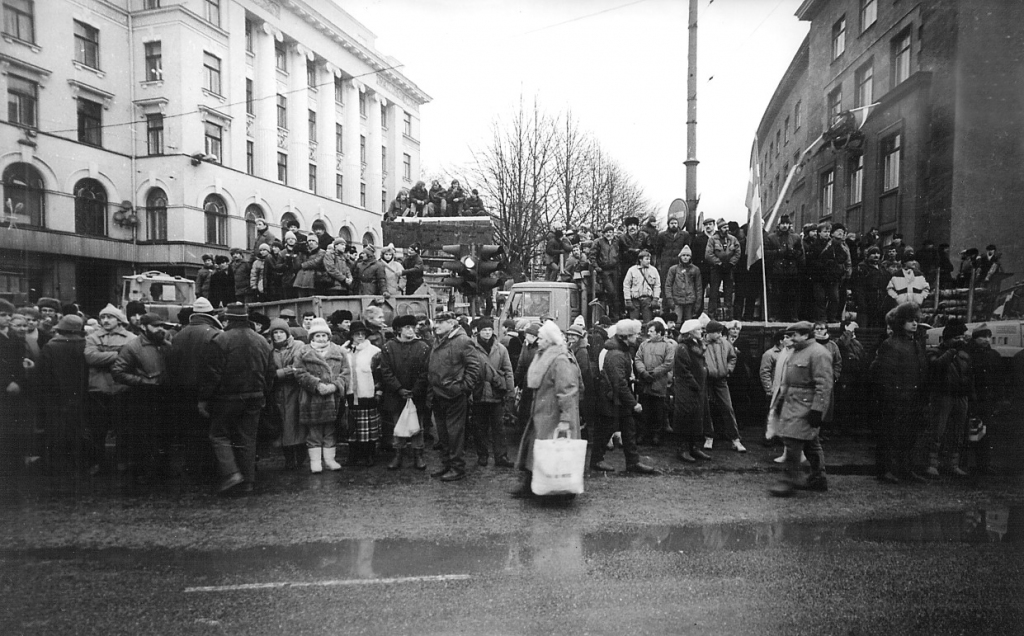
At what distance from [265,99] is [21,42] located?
24.7ft

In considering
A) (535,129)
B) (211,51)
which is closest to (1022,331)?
(211,51)

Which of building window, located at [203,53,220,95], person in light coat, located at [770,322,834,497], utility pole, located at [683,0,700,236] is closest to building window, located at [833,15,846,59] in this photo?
utility pole, located at [683,0,700,236]

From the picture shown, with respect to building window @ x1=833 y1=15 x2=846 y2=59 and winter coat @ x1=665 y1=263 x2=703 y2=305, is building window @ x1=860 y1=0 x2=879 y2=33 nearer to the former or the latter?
building window @ x1=833 y1=15 x2=846 y2=59

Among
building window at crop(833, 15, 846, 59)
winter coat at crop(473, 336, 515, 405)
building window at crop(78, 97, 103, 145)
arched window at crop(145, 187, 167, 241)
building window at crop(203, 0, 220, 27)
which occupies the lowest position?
winter coat at crop(473, 336, 515, 405)

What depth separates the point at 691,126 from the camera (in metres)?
9.77

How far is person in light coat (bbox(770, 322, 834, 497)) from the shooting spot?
6059mm

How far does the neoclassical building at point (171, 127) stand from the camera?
4.97m

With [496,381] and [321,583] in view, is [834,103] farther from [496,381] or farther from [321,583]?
[321,583]

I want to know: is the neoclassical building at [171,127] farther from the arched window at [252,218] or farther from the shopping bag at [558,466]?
the shopping bag at [558,466]

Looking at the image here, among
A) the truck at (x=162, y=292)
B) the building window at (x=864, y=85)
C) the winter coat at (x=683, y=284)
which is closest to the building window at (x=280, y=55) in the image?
the truck at (x=162, y=292)

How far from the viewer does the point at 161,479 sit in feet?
22.0

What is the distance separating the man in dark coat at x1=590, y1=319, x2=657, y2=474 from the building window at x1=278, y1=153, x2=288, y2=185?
9.33 meters

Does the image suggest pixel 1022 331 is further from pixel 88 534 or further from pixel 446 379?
pixel 88 534

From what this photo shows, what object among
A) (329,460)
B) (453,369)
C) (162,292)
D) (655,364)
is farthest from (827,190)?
(162,292)
